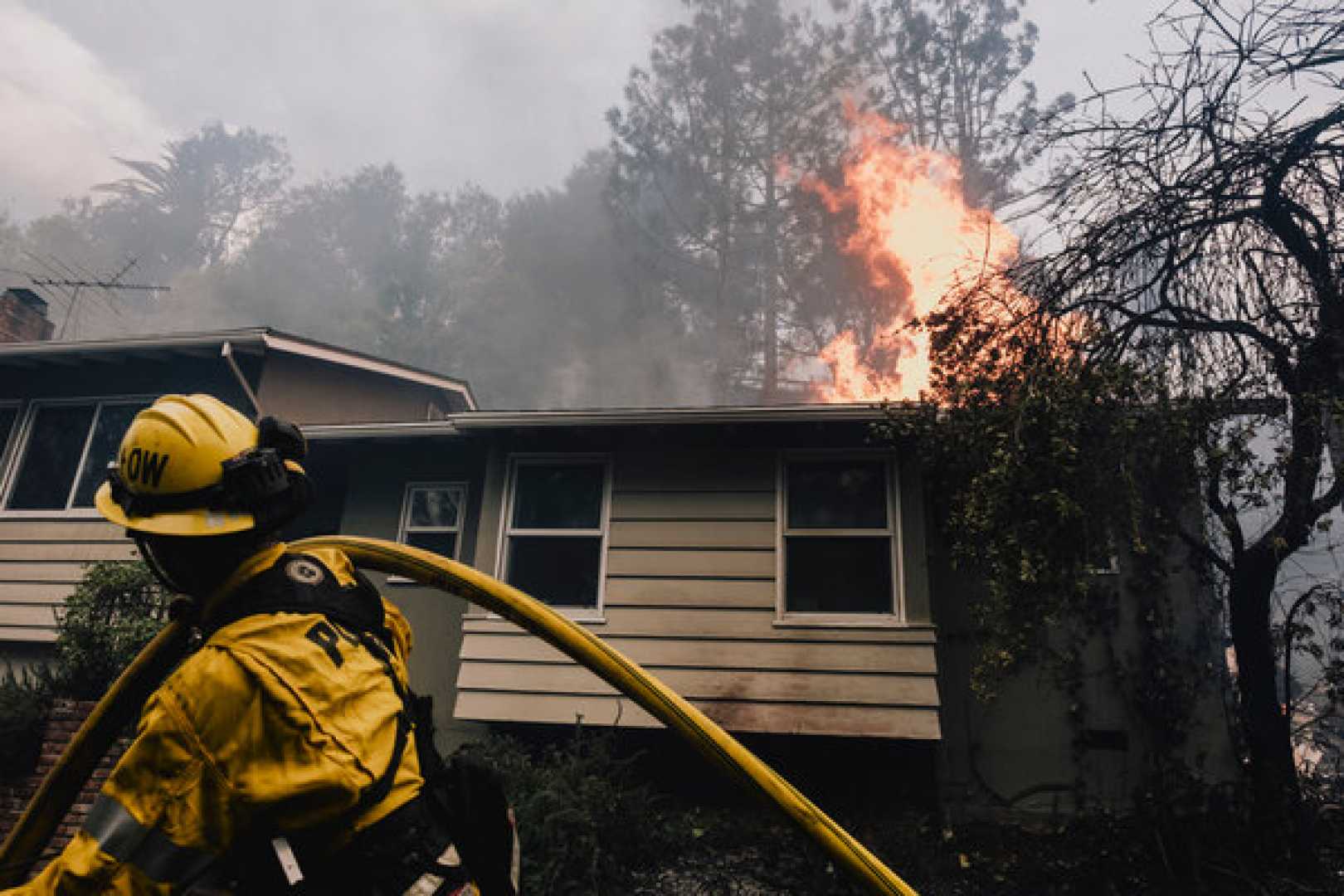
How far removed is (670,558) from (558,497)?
5.17 feet

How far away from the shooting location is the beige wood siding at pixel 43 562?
363 inches

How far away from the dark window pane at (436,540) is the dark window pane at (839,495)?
4250mm

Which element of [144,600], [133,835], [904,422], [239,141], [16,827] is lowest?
[16,827]

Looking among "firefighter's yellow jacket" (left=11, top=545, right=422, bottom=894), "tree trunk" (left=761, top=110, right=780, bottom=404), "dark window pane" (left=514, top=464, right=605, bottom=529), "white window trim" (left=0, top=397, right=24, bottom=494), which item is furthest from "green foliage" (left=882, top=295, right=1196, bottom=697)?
"tree trunk" (left=761, top=110, right=780, bottom=404)

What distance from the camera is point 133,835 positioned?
1.35m

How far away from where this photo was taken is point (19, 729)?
22.4 feet

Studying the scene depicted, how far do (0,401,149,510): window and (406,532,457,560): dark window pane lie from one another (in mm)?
4240

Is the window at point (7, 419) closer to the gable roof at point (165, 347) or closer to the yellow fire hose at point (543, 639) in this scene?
the gable roof at point (165, 347)

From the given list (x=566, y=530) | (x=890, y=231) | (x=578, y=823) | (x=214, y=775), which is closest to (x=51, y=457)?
(x=566, y=530)

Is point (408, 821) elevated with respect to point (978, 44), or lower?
lower

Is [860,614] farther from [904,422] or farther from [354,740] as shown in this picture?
[354,740]

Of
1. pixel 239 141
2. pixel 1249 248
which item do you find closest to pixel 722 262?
pixel 1249 248

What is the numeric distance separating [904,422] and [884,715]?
2762 millimetres

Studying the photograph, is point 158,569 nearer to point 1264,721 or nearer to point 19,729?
point 19,729
